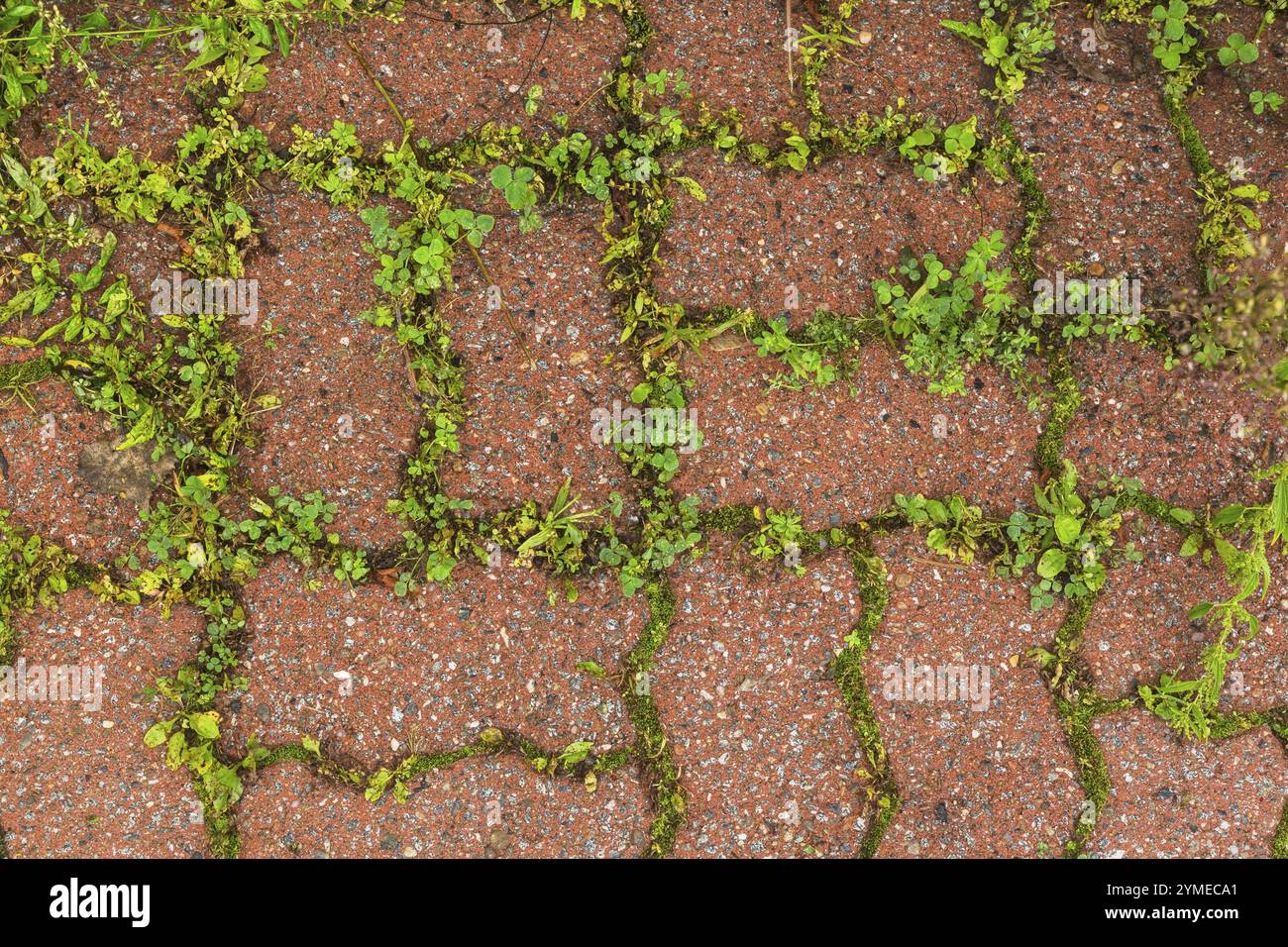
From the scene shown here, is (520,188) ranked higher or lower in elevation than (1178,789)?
higher

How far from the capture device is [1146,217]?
328cm

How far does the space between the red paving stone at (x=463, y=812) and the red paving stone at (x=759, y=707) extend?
1.20 feet

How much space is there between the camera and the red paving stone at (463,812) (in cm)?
321

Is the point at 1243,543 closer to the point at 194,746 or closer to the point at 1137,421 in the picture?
the point at 1137,421

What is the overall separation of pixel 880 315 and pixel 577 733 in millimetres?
1809

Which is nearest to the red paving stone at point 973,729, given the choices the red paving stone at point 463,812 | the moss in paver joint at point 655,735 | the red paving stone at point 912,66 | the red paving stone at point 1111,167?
the moss in paver joint at point 655,735

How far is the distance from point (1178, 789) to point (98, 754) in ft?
12.5

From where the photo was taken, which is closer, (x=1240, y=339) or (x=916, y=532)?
(x=1240, y=339)

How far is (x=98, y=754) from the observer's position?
3213mm

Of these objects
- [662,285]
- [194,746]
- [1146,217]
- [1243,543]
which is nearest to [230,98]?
[662,285]

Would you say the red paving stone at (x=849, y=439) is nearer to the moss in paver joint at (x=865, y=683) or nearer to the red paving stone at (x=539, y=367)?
the moss in paver joint at (x=865, y=683)

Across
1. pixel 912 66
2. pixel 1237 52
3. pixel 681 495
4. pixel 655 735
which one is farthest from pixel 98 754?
pixel 1237 52

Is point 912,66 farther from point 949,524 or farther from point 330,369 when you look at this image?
point 330,369

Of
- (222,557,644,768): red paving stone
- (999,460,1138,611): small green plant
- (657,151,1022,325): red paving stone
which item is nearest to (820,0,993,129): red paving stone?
(657,151,1022,325): red paving stone
